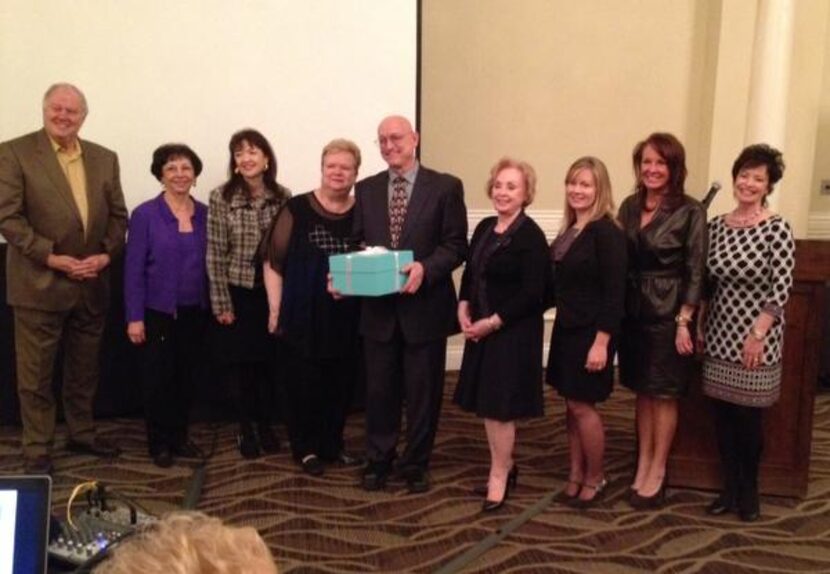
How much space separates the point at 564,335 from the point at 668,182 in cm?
70

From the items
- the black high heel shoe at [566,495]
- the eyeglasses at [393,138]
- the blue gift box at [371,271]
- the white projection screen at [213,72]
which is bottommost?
the black high heel shoe at [566,495]

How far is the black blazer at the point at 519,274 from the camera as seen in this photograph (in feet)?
9.29

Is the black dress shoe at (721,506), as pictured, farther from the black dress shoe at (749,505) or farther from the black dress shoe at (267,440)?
the black dress shoe at (267,440)

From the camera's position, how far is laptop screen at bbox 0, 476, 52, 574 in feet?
3.76

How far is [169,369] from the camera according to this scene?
3465mm

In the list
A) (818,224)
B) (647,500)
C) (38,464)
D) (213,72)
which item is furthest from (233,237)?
(818,224)

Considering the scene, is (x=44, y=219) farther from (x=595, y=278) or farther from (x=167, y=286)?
(x=595, y=278)

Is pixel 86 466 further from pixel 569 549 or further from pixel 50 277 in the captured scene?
pixel 569 549

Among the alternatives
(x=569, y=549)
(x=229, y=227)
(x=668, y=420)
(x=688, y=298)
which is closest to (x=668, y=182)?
(x=688, y=298)

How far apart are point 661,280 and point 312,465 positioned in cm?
167

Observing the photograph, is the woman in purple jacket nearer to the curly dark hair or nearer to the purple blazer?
the purple blazer

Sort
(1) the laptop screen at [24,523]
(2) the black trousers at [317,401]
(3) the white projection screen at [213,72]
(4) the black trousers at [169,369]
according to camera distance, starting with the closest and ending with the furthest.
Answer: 1. (1) the laptop screen at [24,523]
2. (2) the black trousers at [317,401]
3. (4) the black trousers at [169,369]
4. (3) the white projection screen at [213,72]

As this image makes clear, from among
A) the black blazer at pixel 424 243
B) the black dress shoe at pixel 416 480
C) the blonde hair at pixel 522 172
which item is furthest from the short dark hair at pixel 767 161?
the black dress shoe at pixel 416 480

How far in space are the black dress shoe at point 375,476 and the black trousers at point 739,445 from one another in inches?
53.5
